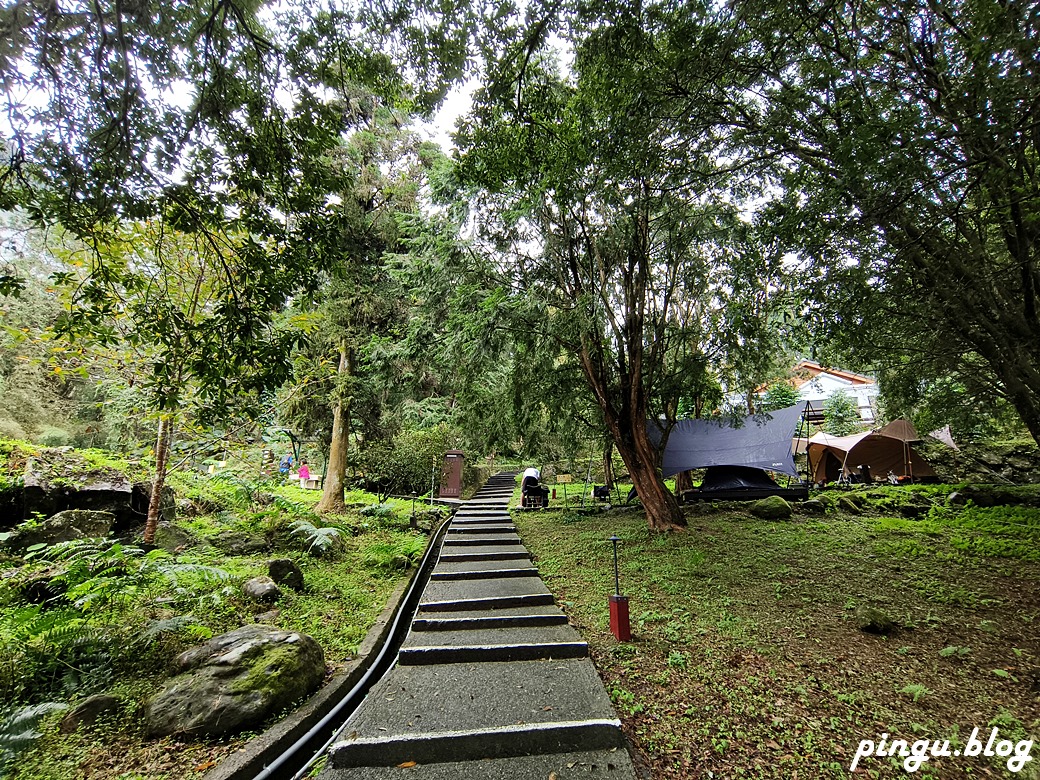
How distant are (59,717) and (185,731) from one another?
72cm

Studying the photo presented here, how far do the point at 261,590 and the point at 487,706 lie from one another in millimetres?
2854

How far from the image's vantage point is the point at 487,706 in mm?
2727

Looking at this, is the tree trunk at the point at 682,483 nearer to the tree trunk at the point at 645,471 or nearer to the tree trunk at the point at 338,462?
the tree trunk at the point at 645,471

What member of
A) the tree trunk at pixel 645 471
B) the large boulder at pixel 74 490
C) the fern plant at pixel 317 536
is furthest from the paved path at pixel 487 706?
the tree trunk at pixel 645 471

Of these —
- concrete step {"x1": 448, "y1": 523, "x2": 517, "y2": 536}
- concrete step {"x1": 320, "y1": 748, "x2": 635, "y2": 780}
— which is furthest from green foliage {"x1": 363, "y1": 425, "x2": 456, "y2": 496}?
concrete step {"x1": 320, "y1": 748, "x2": 635, "y2": 780}

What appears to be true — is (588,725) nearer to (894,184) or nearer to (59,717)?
(59,717)

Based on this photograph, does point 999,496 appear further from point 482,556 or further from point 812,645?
point 482,556

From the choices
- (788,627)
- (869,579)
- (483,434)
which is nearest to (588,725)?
(788,627)

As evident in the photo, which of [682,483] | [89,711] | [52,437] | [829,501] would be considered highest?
[52,437]

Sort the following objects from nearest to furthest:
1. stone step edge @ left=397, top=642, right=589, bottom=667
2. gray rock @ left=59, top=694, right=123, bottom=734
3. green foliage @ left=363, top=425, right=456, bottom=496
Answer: gray rock @ left=59, top=694, right=123, bottom=734 → stone step edge @ left=397, top=642, right=589, bottom=667 → green foliage @ left=363, top=425, right=456, bottom=496

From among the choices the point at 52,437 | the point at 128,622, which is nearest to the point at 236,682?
the point at 128,622

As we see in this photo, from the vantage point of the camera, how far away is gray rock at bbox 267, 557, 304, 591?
471 cm

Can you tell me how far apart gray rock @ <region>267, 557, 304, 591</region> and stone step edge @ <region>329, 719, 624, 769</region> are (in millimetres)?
2948

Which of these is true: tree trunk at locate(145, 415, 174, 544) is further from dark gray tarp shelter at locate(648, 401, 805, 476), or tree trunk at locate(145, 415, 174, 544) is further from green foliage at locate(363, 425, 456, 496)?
dark gray tarp shelter at locate(648, 401, 805, 476)
